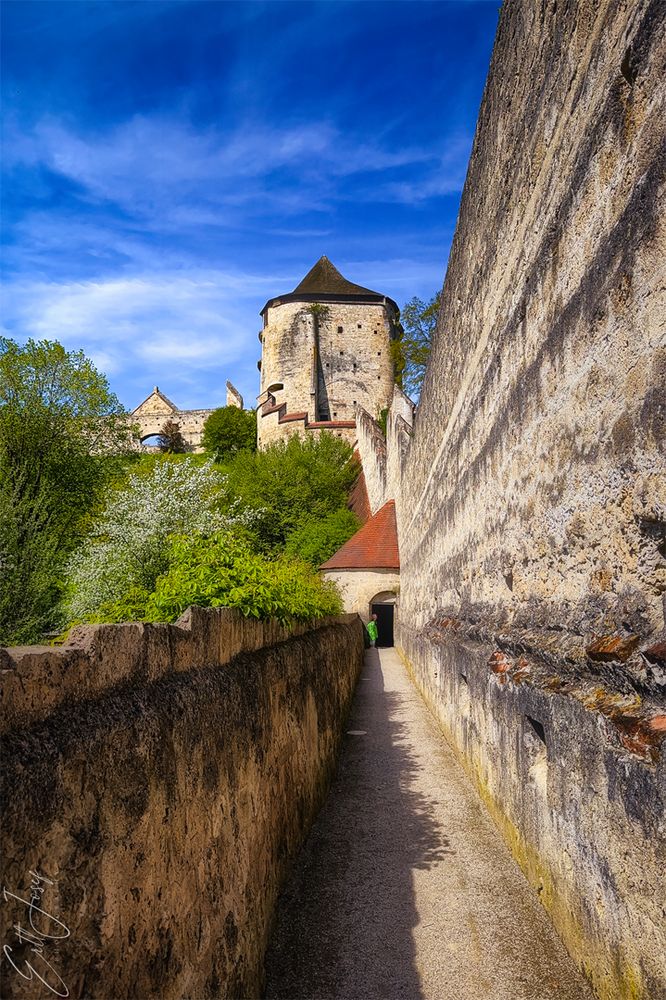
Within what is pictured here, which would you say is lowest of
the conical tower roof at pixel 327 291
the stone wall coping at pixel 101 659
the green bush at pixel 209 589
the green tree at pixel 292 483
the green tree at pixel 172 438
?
the stone wall coping at pixel 101 659

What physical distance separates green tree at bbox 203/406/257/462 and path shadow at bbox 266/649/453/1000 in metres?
47.9

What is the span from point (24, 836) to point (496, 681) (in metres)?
4.04

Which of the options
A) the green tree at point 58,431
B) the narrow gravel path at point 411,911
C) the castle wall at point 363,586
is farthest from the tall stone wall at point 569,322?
the castle wall at point 363,586

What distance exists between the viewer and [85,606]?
30.1 feet

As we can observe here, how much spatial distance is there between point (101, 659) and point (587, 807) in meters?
2.22

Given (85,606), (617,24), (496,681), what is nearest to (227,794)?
(496,681)

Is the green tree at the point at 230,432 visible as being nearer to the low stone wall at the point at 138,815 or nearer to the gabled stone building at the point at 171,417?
the gabled stone building at the point at 171,417

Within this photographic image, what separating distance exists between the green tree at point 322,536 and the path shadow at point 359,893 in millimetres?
21193

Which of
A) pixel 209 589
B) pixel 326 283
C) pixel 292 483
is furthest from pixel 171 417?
pixel 209 589

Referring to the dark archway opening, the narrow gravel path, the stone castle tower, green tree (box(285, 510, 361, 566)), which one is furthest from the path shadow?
the stone castle tower

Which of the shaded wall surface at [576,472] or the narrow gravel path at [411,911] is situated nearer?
the shaded wall surface at [576,472]

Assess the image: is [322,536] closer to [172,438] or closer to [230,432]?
[230,432]

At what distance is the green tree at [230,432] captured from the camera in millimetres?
54562

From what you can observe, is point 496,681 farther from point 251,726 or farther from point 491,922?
point 251,726
